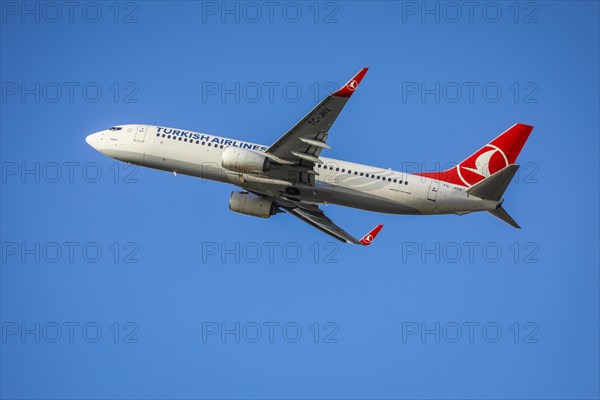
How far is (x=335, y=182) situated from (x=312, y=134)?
590 centimetres

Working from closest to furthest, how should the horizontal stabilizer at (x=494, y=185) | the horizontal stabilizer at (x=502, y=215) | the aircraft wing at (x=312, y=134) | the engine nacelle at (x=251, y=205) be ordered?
the aircraft wing at (x=312, y=134) → the horizontal stabilizer at (x=494, y=185) → the horizontal stabilizer at (x=502, y=215) → the engine nacelle at (x=251, y=205)

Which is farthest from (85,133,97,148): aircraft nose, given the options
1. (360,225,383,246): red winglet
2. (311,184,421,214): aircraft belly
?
(360,225,383,246): red winglet

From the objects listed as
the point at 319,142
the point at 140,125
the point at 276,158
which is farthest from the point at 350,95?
the point at 140,125

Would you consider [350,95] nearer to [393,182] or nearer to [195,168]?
[393,182]

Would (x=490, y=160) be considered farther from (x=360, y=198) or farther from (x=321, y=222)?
(x=321, y=222)

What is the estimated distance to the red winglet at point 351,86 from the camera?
51188 millimetres

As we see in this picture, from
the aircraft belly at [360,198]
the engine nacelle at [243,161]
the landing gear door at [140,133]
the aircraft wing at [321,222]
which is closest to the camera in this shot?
the engine nacelle at [243,161]

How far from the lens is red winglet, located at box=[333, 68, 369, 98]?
168 ft

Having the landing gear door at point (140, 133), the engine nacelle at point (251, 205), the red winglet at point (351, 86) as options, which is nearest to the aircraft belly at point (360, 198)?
the engine nacelle at point (251, 205)

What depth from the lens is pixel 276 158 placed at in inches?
2291

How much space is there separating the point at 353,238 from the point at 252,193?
8228 mm

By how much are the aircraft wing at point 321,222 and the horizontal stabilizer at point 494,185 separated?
35.6ft

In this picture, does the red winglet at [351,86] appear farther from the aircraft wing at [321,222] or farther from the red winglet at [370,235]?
the red winglet at [370,235]

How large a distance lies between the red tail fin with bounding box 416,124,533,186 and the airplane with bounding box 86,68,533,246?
7 cm
